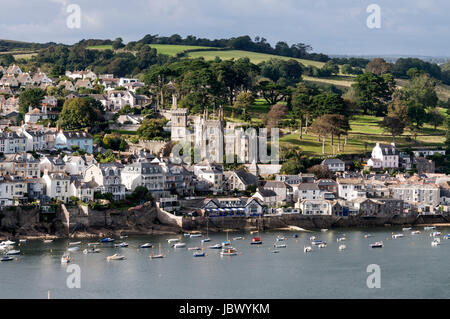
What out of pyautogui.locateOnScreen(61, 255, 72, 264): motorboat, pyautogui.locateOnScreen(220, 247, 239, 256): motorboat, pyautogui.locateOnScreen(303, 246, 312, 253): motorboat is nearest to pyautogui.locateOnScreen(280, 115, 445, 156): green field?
pyautogui.locateOnScreen(303, 246, 312, 253): motorboat

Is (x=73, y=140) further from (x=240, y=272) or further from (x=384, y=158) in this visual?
(x=240, y=272)

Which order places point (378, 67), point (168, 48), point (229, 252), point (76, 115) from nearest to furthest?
point (229, 252)
point (76, 115)
point (378, 67)
point (168, 48)

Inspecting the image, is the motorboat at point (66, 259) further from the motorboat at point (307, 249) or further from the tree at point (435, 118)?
the tree at point (435, 118)

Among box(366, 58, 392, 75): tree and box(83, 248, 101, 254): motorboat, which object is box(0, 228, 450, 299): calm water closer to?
box(83, 248, 101, 254): motorboat

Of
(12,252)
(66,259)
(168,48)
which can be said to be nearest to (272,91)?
(168,48)

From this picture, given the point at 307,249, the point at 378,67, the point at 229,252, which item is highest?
the point at 378,67

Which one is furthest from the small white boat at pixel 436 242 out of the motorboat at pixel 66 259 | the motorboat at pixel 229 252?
the motorboat at pixel 66 259
